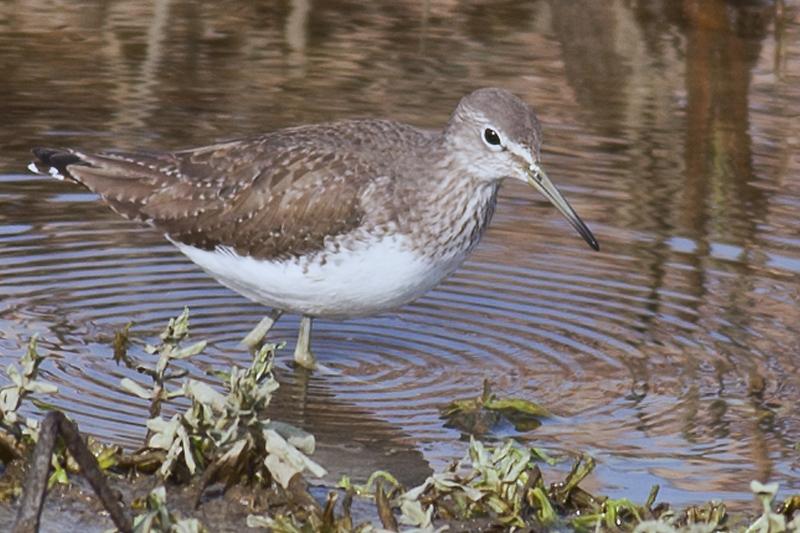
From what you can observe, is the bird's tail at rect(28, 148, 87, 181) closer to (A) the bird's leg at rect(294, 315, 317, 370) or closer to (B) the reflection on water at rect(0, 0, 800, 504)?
(B) the reflection on water at rect(0, 0, 800, 504)

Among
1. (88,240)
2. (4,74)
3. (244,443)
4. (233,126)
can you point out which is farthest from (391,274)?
(4,74)

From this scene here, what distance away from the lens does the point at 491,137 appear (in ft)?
25.6

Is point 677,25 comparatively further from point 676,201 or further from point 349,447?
point 349,447

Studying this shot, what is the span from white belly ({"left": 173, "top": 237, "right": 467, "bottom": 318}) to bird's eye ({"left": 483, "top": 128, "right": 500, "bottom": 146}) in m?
0.62

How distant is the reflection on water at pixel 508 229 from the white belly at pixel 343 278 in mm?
452

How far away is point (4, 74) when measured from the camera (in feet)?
42.4

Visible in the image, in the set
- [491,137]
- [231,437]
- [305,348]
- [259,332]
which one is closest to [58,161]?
[259,332]

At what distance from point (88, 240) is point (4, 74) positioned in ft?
12.8

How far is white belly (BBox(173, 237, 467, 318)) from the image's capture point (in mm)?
7508

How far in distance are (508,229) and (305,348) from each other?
2397 mm

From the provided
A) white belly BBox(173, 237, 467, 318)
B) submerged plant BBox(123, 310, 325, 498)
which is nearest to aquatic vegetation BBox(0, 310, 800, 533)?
submerged plant BBox(123, 310, 325, 498)

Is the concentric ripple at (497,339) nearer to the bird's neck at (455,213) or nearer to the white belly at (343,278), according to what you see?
the white belly at (343,278)

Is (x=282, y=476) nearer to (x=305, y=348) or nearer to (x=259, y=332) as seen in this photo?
(x=305, y=348)

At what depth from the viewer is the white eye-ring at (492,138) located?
778 cm
